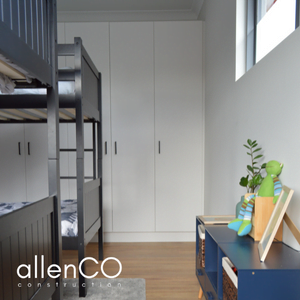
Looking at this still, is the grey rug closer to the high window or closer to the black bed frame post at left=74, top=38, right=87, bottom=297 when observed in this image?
the black bed frame post at left=74, top=38, right=87, bottom=297

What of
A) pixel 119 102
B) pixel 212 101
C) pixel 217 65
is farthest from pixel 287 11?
pixel 119 102

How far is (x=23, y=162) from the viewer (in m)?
2.81

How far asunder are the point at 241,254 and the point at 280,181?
420mm

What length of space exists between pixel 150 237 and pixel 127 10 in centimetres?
265

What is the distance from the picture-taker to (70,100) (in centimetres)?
179

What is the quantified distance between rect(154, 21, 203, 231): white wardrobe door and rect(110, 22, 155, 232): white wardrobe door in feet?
0.29

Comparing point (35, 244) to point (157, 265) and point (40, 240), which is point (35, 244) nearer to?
point (40, 240)

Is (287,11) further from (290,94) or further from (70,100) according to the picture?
(70,100)

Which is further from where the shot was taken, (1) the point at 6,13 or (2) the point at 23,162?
(2) the point at 23,162

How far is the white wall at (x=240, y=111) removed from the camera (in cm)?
109

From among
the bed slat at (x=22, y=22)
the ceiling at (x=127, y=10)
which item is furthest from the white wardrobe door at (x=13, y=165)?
the bed slat at (x=22, y=22)

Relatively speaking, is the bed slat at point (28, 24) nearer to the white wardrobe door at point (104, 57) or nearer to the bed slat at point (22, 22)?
the bed slat at point (22, 22)

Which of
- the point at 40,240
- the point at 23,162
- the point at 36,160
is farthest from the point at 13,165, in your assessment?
the point at 40,240

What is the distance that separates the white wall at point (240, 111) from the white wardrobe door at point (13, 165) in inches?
79.3
